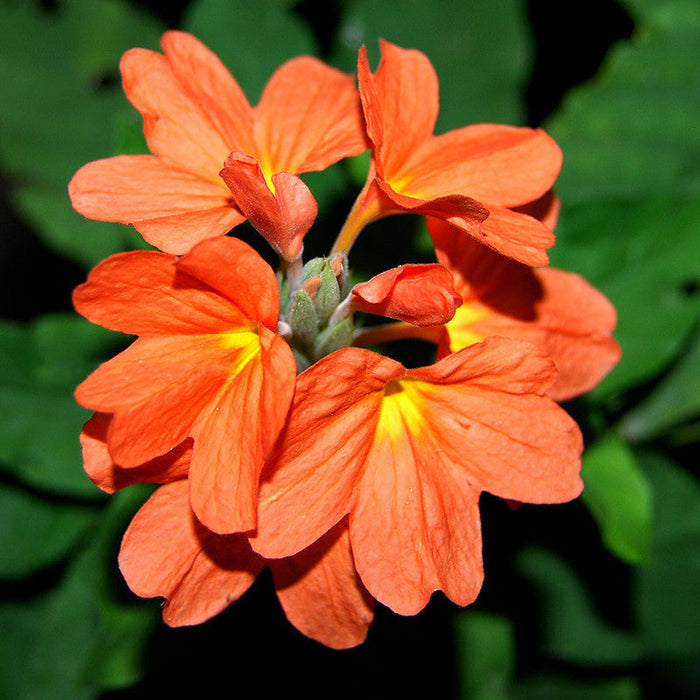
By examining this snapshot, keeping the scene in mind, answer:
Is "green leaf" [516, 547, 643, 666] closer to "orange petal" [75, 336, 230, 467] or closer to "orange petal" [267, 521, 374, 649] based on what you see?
"orange petal" [267, 521, 374, 649]

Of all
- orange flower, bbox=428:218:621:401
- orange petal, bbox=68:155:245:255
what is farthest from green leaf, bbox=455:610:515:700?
orange petal, bbox=68:155:245:255

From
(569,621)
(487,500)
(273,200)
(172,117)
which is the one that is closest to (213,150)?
(172,117)

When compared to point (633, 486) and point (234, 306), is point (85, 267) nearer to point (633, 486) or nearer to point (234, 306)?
point (234, 306)

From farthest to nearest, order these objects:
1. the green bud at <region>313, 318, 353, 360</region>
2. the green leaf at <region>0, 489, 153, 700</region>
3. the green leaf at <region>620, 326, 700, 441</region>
Answer: the green leaf at <region>620, 326, 700, 441</region> < the green leaf at <region>0, 489, 153, 700</region> < the green bud at <region>313, 318, 353, 360</region>

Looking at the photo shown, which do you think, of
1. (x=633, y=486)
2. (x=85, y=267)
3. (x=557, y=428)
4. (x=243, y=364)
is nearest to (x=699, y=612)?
(x=633, y=486)

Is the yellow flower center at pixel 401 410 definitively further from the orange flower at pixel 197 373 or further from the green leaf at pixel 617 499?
the green leaf at pixel 617 499
